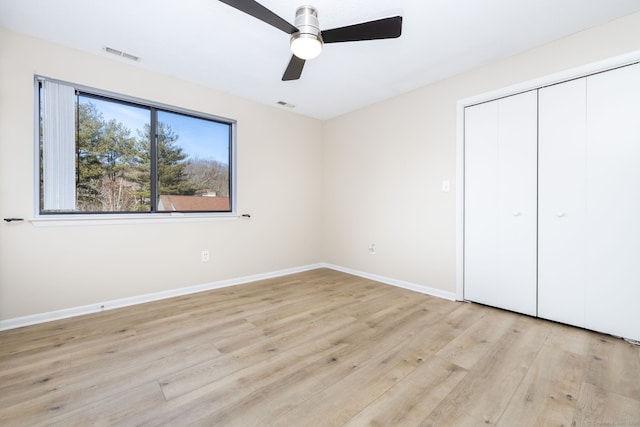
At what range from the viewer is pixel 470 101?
2.82 m

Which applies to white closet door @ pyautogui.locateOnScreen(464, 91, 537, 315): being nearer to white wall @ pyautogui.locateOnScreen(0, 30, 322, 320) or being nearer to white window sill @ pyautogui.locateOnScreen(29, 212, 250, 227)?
white wall @ pyautogui.locateOnScreen(0, 30, 322, 320)

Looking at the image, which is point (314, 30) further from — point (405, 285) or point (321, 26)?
point (405, 285)

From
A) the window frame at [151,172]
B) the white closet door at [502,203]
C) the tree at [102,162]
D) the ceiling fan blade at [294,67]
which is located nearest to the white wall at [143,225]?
the window frame at [151,172]

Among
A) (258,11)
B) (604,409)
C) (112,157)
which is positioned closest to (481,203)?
(604,409)

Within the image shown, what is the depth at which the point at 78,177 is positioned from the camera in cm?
255

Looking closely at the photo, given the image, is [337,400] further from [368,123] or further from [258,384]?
[368,123]

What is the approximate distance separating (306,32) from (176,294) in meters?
2.82

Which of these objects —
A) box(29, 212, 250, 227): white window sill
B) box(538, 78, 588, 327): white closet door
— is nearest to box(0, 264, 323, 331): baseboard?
box(29, 212, 250, 227): white window sill

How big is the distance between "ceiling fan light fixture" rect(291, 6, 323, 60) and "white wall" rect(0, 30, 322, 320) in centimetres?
190

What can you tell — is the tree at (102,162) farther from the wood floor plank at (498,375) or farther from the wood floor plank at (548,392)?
the wood floor plank at (548,392)

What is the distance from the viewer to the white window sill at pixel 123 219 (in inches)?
93.0

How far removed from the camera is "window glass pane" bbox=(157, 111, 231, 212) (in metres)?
3.05

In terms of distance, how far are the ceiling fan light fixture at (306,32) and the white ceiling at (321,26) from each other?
0.65 feet

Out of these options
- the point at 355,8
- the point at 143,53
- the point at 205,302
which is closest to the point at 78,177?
the point at 143,53
